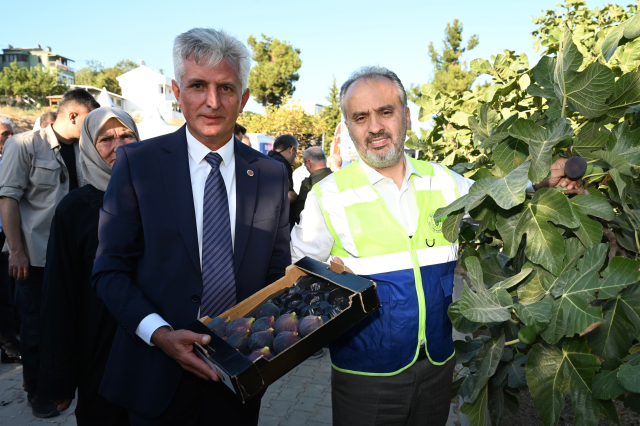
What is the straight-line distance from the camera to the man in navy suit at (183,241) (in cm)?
183

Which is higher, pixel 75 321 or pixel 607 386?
pixel 607 386

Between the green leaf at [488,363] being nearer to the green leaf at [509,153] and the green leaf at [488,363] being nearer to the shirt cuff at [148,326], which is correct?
the green leaf at [509,153]

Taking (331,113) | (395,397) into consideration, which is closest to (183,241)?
(395,397)

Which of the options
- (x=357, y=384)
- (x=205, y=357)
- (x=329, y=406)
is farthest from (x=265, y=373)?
(x=329, y=406)

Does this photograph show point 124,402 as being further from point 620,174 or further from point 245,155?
point 620,174

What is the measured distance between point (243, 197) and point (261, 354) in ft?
2.70

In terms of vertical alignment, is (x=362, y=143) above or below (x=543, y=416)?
above

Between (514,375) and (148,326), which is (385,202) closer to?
(514,375)

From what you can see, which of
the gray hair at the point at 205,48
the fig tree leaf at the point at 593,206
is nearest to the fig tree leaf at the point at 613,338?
the fig tree leaf at the point at 593,206

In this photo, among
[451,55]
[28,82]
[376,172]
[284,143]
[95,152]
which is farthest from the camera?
[28,82]

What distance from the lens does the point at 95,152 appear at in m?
2.53

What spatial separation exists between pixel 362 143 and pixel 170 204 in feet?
3.04

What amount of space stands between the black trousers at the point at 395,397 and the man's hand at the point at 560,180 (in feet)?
3.13

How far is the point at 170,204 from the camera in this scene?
1.91 meters
